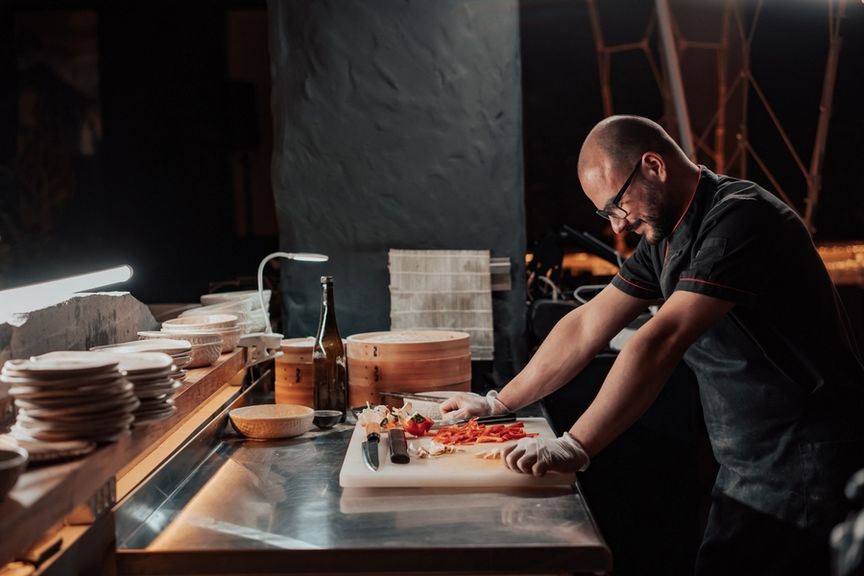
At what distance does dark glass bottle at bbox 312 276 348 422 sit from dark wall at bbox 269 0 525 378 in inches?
31.6

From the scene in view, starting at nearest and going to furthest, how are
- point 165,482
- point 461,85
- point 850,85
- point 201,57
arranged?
1. point 165,482
2. point 461,85
3. point 850,85
4. point 201,57

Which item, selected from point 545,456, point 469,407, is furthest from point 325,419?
point 545,456

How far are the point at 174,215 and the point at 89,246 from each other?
2.15ft

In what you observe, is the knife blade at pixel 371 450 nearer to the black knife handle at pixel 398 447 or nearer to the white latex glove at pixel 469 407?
the black knife handle at pixel 398 447

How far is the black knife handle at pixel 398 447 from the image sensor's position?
2.32 metres

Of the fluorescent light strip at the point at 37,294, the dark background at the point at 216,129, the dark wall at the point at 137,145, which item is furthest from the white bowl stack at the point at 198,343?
the dark wall at the point at 137,145

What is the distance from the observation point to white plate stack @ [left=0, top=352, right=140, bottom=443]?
163cm

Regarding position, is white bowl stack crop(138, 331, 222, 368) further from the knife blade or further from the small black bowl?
the knife blade

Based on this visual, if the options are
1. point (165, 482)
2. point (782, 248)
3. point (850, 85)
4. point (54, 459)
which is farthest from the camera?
point (850, 85)

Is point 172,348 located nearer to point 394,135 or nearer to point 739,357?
point 739,357

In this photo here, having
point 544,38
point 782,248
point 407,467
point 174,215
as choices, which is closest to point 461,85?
point 544,38

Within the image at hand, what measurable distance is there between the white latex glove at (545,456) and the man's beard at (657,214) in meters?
0.82

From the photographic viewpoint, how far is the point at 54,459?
1.59 metres

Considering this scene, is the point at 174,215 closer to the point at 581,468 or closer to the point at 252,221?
the point at 252,221
